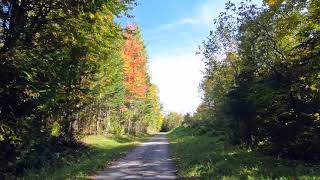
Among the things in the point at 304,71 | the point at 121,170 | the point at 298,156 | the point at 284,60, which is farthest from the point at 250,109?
the point at 121,170

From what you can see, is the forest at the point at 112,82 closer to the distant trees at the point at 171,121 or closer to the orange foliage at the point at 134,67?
the orange foliage at the point at 134,67

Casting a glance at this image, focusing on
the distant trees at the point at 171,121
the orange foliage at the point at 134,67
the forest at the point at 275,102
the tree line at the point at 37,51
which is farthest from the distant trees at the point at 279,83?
the distant trees at the point at 171,121

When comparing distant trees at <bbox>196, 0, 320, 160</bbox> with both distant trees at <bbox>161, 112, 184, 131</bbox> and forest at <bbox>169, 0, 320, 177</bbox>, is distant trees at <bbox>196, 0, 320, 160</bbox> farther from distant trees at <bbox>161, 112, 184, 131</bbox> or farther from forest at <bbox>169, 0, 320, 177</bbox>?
distant trees at <bbox>161, 112, 184, 131</bbox>

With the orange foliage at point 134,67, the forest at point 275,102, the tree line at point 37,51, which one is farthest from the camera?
the orange foliage at point 134,67

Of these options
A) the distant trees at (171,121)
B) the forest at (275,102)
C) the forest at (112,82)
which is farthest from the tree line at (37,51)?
the distant trees at (171,121)

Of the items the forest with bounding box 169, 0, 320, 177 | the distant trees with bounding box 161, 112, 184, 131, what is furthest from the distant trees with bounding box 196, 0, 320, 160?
the distant trees with bounding box 161, 112, 184, 131

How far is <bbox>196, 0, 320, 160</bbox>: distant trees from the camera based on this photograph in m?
20.9

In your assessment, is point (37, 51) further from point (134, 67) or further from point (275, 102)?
point (134, 67)

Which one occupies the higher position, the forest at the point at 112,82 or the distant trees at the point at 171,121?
the distant trees at the point at 171,121

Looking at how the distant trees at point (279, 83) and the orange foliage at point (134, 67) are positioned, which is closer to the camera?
the distant trees at point (279, 83)

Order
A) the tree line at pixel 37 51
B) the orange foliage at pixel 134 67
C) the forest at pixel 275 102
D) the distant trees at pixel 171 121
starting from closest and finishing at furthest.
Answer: the tree line at pixel 37 51 < the forest at pixel 275 102 < the orange foliage at pixel 134 67 < the distant trees at pixel 171 121

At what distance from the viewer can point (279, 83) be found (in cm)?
2375

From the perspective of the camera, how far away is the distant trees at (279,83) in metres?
20.9

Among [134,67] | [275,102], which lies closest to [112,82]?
[275,102]
